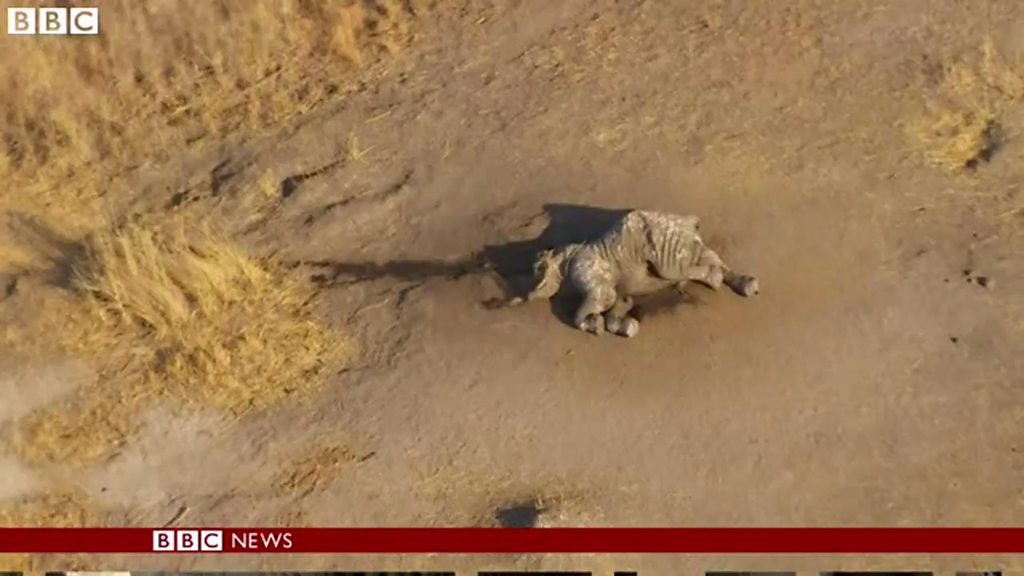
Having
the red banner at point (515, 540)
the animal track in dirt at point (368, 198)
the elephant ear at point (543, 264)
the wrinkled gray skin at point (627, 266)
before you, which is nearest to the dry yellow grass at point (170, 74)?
the animal track in dirt at point (368, 198)

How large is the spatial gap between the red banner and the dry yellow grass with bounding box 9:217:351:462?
86cm

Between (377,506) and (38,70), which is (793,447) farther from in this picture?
(38,70)

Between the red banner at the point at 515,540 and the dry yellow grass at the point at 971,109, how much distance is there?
424 centimetres

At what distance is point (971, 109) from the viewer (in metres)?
11.4

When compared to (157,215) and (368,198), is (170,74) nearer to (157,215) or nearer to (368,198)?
(157,215)

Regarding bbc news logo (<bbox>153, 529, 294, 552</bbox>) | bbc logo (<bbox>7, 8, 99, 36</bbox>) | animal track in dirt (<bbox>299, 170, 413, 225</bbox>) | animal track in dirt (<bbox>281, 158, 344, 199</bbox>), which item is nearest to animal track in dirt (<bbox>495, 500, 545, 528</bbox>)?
bbc news logo (<bbox>153, 529, 294, 552</bbox>)

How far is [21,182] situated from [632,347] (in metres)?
7.52

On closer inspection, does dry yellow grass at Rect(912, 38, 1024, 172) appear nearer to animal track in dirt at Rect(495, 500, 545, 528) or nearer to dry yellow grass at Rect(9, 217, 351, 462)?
animal track in dirt at Rect(495, 500, 545, 528)

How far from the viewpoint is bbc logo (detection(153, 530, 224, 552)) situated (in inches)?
364

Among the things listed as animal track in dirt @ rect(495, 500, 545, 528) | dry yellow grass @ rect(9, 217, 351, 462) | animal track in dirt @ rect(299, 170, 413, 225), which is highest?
animal track in dirt @ rect(299, 170, 413, 225)

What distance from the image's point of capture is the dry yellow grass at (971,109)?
36.3ft

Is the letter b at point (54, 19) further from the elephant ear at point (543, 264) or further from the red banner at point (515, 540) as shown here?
the elephant ear at point (543, 264)

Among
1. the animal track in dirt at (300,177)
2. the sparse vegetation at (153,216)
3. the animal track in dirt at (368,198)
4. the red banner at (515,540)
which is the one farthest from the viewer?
the animal track in dirt at (300,177)

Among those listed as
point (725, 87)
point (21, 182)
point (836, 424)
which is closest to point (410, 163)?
point (725, 87)
